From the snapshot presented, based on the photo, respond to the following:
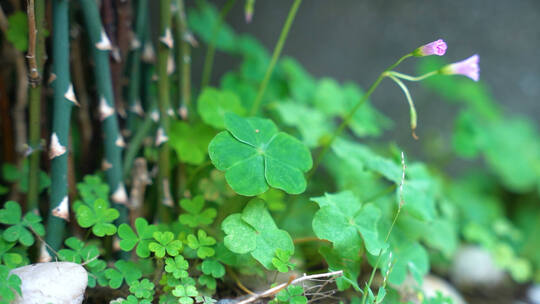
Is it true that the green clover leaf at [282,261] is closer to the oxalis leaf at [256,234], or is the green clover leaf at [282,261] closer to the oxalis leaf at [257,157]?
the oxalis leaf at [256,234]

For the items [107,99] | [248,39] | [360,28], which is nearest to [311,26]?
[360,28]

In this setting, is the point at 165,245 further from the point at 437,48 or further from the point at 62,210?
the point at 437,48

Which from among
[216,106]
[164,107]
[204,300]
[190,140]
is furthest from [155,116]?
[204,300]

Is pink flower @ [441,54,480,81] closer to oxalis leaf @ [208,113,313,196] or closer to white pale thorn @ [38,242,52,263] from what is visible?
oxalis leaf @ [208,113,313,196]

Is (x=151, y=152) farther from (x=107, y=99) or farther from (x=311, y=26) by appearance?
(x=311, y=26)

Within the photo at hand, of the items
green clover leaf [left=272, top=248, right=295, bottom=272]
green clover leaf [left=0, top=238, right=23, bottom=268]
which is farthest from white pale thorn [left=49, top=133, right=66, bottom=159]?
green clover leaf [left=272, top=248, right=295, bottom=272]

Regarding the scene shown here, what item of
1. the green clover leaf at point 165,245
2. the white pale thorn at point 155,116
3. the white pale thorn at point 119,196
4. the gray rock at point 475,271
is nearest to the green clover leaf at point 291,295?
the green clover leaf at point 165,245
